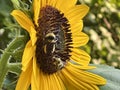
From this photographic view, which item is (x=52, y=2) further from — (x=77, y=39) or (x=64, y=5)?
(x=77, y=39)

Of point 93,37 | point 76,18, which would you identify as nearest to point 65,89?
point 76,18

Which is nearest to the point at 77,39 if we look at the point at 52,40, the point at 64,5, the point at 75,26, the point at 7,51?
the point at 75,26

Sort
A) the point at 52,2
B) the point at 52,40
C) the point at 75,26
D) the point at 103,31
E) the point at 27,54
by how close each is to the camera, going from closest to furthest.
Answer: the point at 27,54 < the point at 52,40 < the point at 52,2 < the point at 75,26 < the point at 103,31

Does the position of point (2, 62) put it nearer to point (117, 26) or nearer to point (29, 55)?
point (29, 55)

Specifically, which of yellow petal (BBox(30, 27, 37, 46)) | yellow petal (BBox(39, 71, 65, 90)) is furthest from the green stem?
yellow petal (BBox(39, 71, 65, 90))

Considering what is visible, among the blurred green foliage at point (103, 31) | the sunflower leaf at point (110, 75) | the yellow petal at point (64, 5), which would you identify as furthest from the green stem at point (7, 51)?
the blurred green foliage at point (103, 31)

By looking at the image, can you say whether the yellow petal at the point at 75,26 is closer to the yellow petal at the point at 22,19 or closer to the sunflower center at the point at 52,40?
the sunflower center at the point at 52,40
